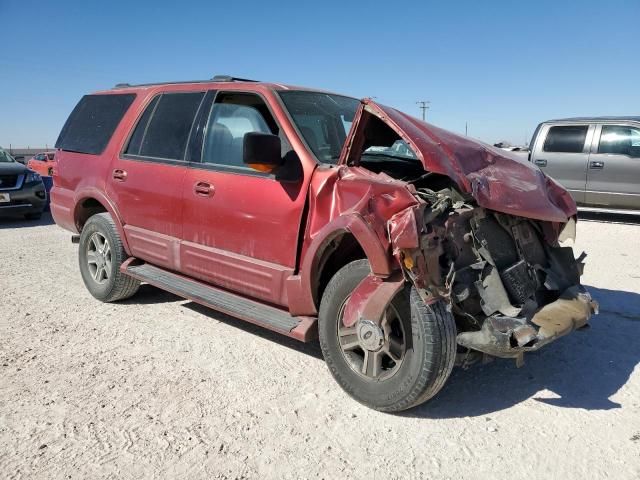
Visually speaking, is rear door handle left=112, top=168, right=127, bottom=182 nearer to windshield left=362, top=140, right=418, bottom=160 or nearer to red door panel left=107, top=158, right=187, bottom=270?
red door panel left=107, top=158, right=187, bottom=270

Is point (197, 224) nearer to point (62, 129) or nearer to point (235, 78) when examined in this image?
point (235, 78)

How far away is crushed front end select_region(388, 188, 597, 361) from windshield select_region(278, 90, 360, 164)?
94cm

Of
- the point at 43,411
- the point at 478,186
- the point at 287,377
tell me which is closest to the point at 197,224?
the point at 287,377

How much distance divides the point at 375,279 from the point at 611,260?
5.24 meters

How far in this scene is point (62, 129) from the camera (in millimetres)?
5738

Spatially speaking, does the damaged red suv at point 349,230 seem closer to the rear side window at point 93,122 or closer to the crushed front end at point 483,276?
the crushed front end at point 483,276

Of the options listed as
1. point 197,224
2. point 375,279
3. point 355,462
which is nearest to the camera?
point 355,462

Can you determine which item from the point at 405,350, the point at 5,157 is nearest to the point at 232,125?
the point at 405,350

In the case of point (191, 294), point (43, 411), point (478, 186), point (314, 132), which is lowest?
point (43, 411)

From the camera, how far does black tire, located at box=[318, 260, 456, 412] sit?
110 inches

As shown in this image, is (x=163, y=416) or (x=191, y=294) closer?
(x=163, y=416)

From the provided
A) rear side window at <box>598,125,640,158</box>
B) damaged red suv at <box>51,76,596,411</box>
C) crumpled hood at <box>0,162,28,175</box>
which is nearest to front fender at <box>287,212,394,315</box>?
damaged red suv at <box>51,76,596,411</box>

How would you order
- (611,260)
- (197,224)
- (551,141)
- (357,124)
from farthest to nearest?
(551,141) < (611,260) < (197,224) < (357,124)

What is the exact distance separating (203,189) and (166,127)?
94cm
